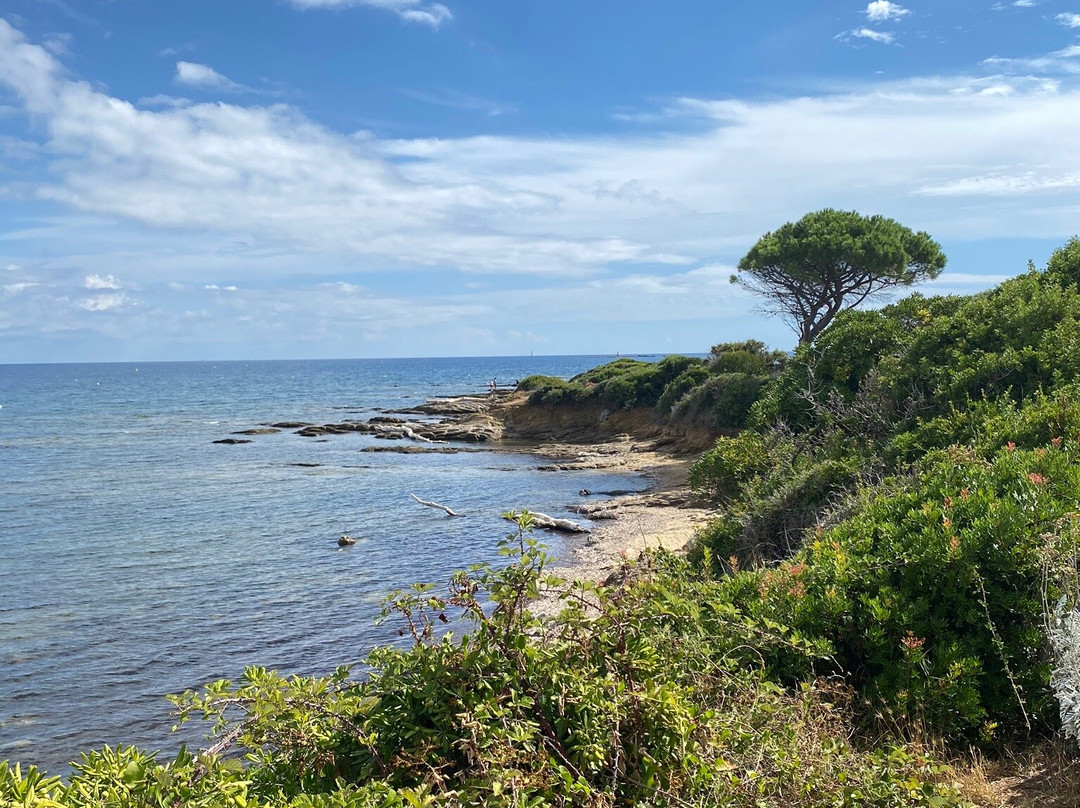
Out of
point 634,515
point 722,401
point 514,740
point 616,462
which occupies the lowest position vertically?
point 634,515

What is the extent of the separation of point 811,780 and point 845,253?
107 ft

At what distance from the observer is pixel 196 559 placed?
837 inches

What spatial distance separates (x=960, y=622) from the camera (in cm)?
599

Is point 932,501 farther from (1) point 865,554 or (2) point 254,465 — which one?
(2) point 254,465

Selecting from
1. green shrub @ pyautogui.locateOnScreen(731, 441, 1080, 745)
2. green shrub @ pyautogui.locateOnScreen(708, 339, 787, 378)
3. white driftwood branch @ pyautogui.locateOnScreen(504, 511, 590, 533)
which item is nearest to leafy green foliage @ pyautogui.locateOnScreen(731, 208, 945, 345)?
green shrub @ pyautogui.locateOnScreen(708, 339, 787, 378)

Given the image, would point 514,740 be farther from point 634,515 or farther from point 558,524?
point 634,515

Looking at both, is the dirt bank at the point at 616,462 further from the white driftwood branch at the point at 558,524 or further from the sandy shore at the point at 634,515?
the white driftwood branch at the point at 558,524

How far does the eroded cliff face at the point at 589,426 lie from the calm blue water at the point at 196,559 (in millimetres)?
5537

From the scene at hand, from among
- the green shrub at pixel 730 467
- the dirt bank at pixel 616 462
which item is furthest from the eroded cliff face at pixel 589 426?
the green shrub at pixel 730 467

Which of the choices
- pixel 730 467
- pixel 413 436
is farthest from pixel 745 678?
pixel 413 436

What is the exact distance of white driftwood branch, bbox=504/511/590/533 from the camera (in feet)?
74.2

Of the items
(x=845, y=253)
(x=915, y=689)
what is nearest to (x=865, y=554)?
(x=915, y=689)

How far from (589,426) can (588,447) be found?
4.53 meters

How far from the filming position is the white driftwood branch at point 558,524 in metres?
22.6
